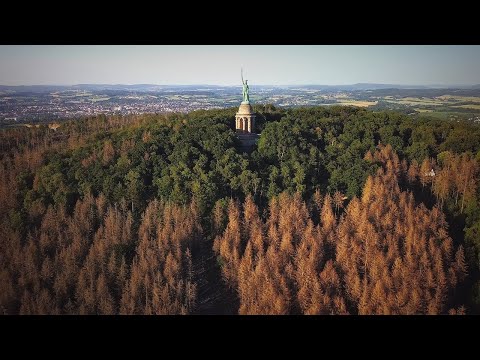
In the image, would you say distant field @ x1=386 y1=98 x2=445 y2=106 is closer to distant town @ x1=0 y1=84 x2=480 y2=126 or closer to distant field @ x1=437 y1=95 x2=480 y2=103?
distant town @ x1=0 y1=84 x2=480 y2=126

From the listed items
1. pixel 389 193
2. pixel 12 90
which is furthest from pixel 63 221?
pixel 389 193

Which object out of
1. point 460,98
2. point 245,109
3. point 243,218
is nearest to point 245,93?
point 245,109

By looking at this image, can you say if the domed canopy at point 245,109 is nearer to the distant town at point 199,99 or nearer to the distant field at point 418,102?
the distant town at point 199,99

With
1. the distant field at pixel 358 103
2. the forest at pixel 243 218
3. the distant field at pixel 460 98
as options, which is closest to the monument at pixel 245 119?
the forest at pixel 243 218

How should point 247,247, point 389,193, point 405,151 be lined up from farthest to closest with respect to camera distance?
point 405,151, point 389,193, point 247,247

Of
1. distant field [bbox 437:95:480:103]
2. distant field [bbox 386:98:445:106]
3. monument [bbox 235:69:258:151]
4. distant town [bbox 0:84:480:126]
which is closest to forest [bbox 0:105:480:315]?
monument [bbox 235:69:258:151]

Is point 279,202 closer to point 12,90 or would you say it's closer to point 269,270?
point 269,270
